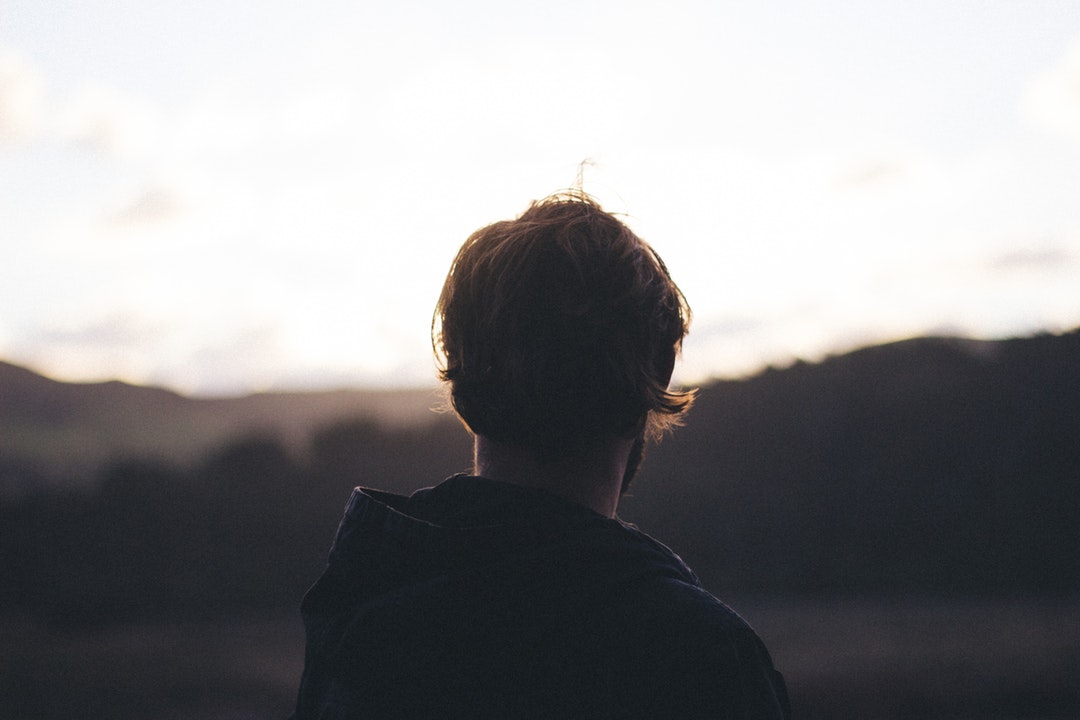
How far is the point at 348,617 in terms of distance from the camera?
1175 mm

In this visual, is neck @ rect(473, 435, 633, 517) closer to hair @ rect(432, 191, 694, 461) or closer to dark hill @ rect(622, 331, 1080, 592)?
hair @ rect(432, 191, 694, 461)

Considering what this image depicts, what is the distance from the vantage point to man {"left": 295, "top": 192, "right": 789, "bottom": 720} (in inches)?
38.0

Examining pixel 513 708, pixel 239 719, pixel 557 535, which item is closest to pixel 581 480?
pixel 557 535

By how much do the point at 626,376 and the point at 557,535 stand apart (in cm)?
25

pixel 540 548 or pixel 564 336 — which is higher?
pixel 564 336

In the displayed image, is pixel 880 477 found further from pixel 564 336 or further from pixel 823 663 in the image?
pixel 564 336

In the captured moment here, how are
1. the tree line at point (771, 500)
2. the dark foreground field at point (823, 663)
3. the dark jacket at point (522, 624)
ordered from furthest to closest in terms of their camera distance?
1. the tree line at point (771, 500)
2. the dark foreground field at point (823, 663)
3. the dark jacket at point (522, 624)

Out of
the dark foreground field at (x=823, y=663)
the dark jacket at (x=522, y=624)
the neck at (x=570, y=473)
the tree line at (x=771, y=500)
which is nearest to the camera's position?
the dark jacket at (x=522, y=624)

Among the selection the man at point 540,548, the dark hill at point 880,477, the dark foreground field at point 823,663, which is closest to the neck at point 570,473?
the man at point 540,548

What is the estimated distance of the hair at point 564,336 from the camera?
115 cm

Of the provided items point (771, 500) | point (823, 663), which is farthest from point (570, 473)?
point (771, 500)

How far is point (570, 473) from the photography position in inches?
44.8

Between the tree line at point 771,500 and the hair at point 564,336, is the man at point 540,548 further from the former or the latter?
→ the tree line at point 771,500

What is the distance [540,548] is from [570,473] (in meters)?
0.13
